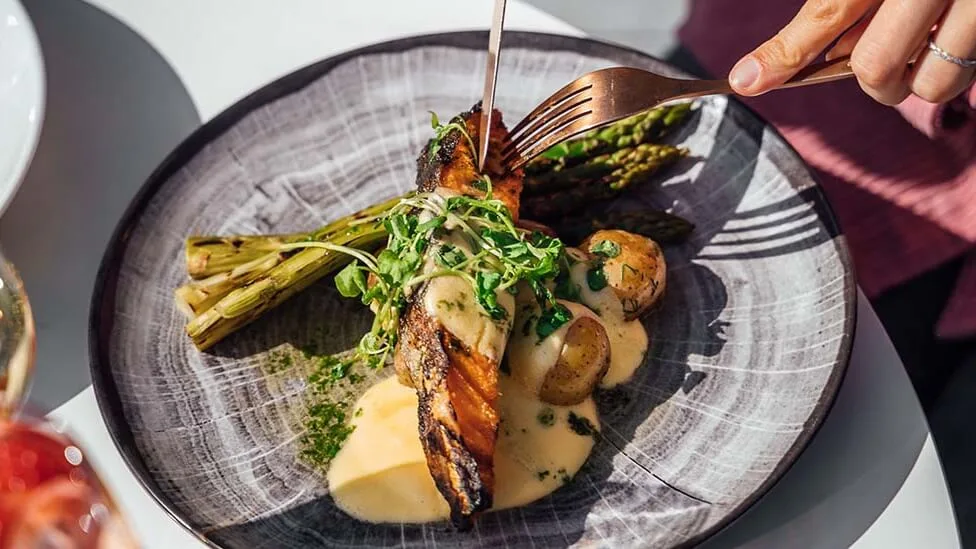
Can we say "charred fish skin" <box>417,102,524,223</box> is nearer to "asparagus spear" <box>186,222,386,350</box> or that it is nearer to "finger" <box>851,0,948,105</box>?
"asparagus spear" <box>186,222,386,350</box>

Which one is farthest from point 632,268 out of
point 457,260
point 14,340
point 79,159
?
point 79,159

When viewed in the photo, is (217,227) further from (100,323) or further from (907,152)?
(907,152)

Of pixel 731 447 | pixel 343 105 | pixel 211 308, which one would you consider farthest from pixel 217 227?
pixel 731 447

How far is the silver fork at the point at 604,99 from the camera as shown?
2656 millimetres

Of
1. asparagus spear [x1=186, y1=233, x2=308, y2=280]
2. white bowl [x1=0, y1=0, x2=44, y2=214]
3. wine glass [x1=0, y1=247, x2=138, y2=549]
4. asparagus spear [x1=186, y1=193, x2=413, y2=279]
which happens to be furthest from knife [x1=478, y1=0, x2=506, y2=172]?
wine glass [x1=0, y1=247, x2=138, y2=549]

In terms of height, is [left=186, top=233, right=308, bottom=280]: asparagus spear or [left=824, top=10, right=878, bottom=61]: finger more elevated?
[left=824, top=10, right=878, bottom=61]: finger

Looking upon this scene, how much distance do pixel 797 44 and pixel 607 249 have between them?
78 cm

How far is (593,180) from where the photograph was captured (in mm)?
3107

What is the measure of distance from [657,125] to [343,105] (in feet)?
3.62

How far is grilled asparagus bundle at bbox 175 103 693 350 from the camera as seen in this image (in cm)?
276

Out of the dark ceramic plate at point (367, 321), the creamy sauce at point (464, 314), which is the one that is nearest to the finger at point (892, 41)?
the dark ceramic plate at point (367, 321)

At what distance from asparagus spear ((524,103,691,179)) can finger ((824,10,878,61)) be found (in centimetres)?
65

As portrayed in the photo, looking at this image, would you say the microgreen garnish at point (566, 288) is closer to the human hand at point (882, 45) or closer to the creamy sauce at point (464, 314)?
the creamy sauce at point (464, 314)

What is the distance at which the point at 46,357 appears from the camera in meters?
2.86
